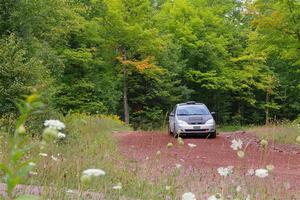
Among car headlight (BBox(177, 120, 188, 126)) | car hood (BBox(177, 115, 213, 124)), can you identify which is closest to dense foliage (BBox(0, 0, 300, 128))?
car hood (BBox(177, 115, 213, 124))

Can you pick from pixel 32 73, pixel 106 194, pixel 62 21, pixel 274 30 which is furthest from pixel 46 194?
pixel 62 21

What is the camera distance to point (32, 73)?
1403cm

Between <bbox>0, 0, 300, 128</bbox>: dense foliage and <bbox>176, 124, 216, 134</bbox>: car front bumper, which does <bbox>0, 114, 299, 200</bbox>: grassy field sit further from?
<bbox>176, 124, 216, 134</bbox>: car front bumper

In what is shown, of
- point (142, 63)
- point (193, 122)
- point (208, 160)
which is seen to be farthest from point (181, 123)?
point (142, 63)

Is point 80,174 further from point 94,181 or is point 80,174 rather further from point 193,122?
point 193,122

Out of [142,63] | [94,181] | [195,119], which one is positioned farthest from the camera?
[142,63]

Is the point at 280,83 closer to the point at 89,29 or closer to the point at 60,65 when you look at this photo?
the point at 89,29

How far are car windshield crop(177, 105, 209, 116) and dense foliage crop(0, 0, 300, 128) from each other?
329cm

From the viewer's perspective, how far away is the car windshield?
59.0ft

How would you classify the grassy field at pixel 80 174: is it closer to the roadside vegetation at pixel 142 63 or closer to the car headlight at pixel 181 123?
the roadside vegetation at pixel 142 63

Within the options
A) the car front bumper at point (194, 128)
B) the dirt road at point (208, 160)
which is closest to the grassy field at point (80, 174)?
the dirt road at point (208, 160)

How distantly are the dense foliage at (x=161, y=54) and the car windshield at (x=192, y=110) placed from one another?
3286 millimetres

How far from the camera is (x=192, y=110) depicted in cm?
1816

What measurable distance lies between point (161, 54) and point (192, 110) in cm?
1544
